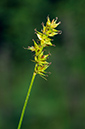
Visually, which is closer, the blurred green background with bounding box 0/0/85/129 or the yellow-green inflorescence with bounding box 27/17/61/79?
the yellow-green inflorescence with bounding box 27/17/61/79

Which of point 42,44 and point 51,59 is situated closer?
point 42,44

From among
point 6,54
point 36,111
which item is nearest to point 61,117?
point 36,111

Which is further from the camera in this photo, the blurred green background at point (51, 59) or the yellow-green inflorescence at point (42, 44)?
the blurred green background at point (51, 59)

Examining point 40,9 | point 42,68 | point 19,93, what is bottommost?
point 42,68

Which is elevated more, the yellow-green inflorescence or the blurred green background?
the blurred green background

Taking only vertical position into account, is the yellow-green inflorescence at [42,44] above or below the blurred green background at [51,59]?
below

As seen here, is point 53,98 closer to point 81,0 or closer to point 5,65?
point 5,65

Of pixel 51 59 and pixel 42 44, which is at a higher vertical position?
pixel 51 59

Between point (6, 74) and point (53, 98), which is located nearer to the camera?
point (53, 98)
